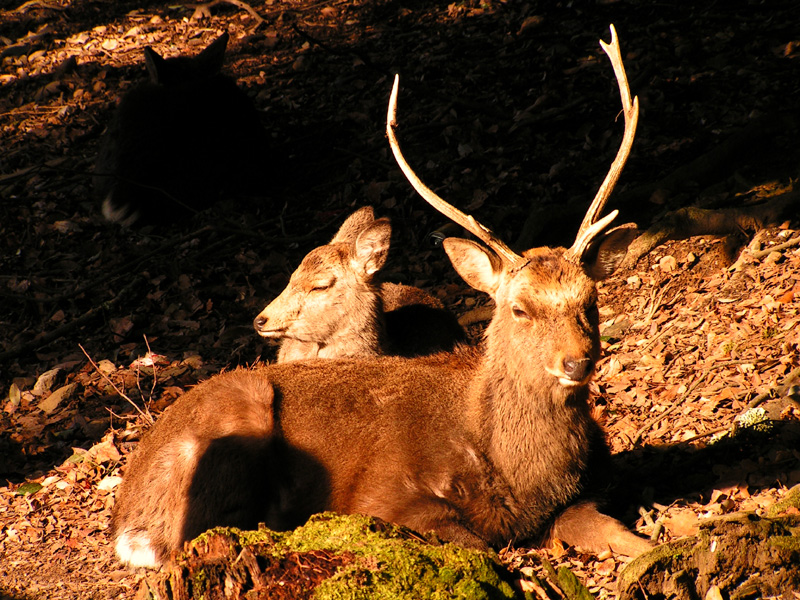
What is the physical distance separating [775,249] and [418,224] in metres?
4.31

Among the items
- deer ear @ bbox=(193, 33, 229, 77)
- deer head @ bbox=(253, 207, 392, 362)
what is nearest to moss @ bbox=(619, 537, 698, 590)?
deer head @ bbox=(253, 207, 392, 362)

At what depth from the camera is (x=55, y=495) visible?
6145mm

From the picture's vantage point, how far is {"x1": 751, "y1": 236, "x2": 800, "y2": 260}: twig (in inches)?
263

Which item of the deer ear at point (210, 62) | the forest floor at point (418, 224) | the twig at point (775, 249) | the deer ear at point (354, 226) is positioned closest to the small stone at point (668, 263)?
the forest floor at point (418, 224)

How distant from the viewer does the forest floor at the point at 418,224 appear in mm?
5227

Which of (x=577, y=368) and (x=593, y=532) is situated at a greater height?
(x=577, y=368)

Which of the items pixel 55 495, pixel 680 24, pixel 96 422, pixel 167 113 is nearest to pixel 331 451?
pixel 55 495

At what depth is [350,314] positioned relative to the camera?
23.1ft

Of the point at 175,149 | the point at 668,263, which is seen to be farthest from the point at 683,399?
the point at 175,149

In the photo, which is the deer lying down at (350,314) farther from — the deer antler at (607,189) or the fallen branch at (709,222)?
the deer antler at (607,189)

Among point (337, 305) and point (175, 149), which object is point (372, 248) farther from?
point (175, 149)

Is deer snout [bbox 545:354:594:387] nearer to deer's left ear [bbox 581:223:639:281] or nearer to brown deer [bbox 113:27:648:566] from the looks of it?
brown deer [bbox 113:27:648:566]

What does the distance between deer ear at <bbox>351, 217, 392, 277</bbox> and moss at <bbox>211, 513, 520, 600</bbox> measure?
3.95 metres

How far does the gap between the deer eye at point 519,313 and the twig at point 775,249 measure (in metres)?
3.43
